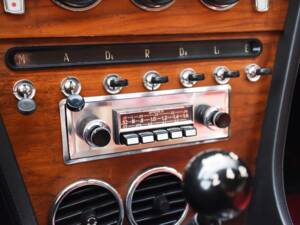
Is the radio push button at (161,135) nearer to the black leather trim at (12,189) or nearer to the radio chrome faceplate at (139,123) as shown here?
the radio chrome faceplate at (139,123)

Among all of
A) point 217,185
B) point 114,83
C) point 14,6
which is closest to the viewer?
point 217,185

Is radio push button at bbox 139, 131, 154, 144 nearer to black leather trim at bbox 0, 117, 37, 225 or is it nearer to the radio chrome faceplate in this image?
the radio chrome faceplate

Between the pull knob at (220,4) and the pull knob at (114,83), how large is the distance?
0.76 feet

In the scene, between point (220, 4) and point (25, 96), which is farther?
point (220, 4)

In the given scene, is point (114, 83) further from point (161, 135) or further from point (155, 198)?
point (155, 198)

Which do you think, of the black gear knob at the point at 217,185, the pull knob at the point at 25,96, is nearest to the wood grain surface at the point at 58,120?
the pull knob at the point at 25,96

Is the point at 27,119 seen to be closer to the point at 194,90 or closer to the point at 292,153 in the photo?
the point at 194,90

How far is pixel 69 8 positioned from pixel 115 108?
205 millimetres

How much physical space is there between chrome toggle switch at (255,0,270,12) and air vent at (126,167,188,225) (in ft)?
1.31

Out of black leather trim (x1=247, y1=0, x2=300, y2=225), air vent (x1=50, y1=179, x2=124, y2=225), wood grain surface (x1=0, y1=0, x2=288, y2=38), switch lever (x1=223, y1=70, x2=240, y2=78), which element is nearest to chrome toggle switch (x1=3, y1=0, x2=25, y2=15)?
wood grain surface (x1=0, y1=0, x2=288, y2=38)

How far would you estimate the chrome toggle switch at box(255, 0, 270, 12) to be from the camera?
83 cm

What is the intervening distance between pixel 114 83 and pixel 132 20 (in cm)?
12

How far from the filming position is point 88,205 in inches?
30.1

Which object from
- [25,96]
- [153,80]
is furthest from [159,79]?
[25,96]
